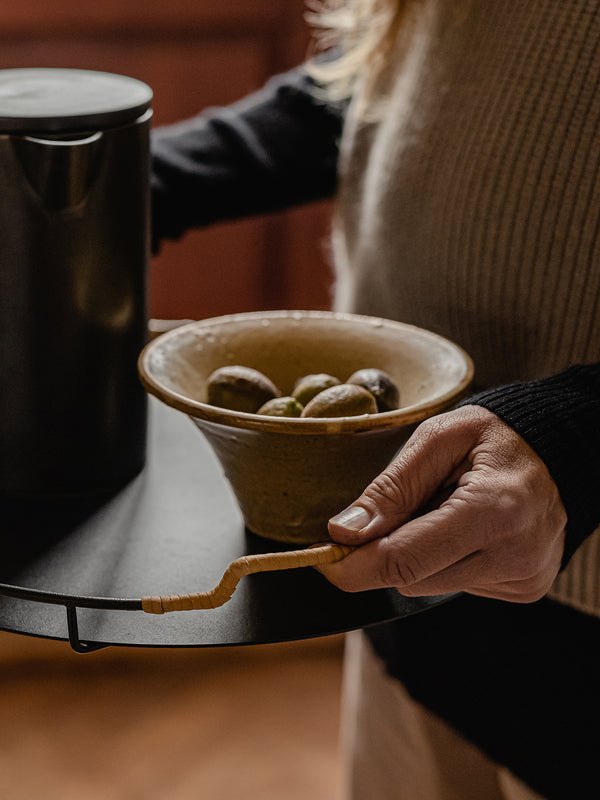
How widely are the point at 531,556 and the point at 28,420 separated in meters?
0.29

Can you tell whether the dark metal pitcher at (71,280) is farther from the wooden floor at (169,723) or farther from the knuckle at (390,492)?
the wooden floor at (169,723)

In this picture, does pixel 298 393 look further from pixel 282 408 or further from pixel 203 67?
pixel 203 67

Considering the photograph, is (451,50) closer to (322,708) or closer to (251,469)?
(251,469)

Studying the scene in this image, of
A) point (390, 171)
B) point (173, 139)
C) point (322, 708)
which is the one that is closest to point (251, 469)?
point (390, 171)

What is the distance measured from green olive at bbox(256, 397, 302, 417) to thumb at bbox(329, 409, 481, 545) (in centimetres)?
8

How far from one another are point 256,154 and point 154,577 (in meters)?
0.48

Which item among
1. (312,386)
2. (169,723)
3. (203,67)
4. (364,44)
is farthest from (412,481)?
(203,67)

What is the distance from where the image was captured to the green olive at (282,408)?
496 millimetres

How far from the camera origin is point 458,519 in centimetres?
41

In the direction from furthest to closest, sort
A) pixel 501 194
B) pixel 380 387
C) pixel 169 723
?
pixel 169 723 → pixel 501 194 → pixel 380 387

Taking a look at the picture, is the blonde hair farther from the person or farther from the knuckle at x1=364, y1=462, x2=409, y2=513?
the knuckle at x1=364, y1=462, x2=409, y2=513

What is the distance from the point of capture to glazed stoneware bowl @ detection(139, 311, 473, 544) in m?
0.47

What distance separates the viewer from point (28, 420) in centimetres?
56

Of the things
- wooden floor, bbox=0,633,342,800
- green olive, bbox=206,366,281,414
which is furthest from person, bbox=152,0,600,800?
wooden floor, bbox=0,633,342,800
